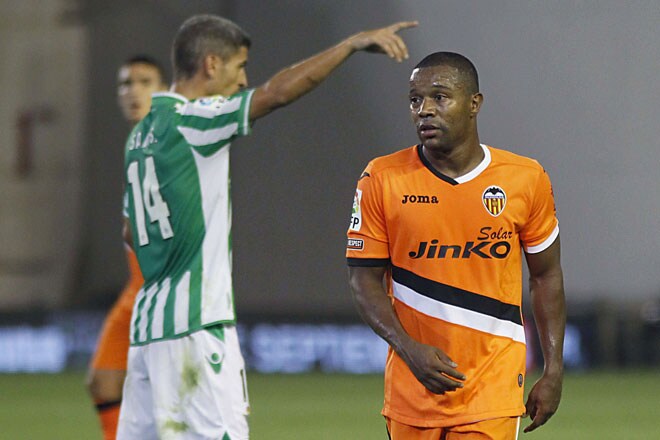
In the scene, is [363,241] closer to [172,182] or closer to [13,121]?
[172,182]

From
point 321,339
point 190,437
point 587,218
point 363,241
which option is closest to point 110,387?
point 190,437

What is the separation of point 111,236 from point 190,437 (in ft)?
35.5

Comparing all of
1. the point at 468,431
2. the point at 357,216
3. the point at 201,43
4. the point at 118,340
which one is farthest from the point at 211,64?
the point at 118,340

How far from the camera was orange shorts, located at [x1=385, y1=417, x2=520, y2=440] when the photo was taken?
4.38 m

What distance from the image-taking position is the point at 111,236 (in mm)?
15367

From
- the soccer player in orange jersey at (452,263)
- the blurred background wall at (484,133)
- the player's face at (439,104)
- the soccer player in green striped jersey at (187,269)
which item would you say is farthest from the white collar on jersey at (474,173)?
the blurred background wall at (484,133)

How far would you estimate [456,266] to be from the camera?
14.7 feet

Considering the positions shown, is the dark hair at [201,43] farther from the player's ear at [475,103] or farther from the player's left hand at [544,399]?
the player's left hand at [544,399]

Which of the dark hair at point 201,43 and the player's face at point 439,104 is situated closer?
the player's face at point 439,104

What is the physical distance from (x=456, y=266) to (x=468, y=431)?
550 mm

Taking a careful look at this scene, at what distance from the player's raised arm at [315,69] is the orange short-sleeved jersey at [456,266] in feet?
1.37

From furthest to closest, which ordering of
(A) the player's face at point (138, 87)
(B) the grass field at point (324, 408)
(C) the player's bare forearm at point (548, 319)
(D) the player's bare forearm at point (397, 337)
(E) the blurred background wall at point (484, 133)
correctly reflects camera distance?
(E) the blurred background wall at point (484, 133)
(B) the grass field at point (324, 408)
(A) the player's face at point (138, 87)
(C) the player's bare forearm at point (548, 319)
(D) the player's bare forearm at point (397, 337)

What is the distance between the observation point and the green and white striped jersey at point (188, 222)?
4.84 metres

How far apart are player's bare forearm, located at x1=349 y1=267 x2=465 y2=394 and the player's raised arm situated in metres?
0.65
